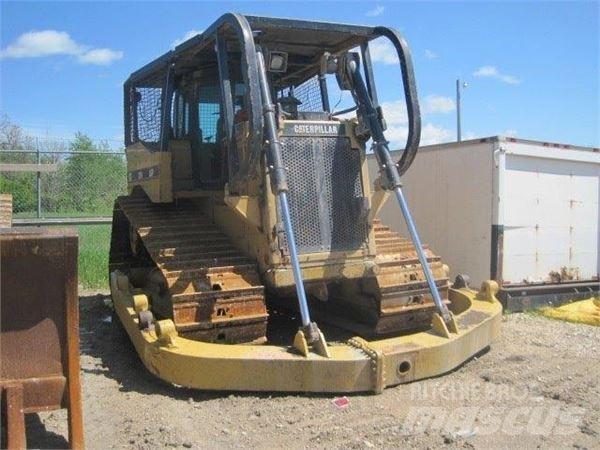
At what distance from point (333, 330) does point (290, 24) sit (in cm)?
297

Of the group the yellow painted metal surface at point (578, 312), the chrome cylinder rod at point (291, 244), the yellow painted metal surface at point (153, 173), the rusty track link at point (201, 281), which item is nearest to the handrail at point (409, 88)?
the chrome cylinder rod at point (291, 244)

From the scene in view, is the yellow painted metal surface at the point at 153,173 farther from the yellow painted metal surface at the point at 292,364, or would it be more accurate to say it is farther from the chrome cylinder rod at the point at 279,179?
the yellow painted metal surface at the point at 292,364

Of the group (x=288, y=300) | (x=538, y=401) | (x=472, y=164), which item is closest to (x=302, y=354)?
(x=538, y=401)

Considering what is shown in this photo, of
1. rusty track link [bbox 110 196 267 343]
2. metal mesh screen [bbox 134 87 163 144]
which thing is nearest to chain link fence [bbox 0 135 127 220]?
metal mesh screen [bbox 134 87 163 144]

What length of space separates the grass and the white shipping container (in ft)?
17.1

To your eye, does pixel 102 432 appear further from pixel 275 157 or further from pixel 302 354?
pixel 275 157

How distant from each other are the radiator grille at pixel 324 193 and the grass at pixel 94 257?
570 centimetres

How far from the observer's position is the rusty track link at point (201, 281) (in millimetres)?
4918

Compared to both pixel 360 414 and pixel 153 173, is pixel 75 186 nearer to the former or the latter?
pixel 153 173

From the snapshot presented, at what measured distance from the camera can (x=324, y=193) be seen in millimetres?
5547

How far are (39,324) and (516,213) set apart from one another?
649 centimetres

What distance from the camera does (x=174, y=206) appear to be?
6.77m

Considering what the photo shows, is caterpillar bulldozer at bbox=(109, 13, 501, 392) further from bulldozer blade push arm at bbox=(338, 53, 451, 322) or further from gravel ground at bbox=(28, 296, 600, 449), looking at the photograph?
gravel ground at bbox=(28, 296, 600, 449)

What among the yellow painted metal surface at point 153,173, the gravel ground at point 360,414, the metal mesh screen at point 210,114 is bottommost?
the gravel ground at point 360,414
